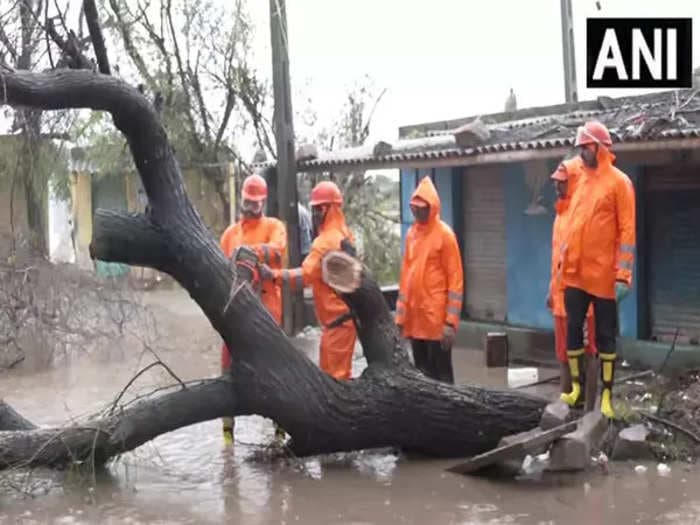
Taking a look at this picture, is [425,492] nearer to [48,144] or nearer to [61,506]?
[61,506]

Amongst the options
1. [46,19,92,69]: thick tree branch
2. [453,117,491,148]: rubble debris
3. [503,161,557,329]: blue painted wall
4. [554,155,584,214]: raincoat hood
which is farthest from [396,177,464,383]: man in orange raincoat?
[503,161,557,329]: blue painted wall

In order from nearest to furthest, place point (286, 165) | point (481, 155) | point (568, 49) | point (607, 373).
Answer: point (607, 373) → point (481, 155) → point (286, 165) → point (568, 49)

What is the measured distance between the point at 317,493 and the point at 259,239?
214 cm

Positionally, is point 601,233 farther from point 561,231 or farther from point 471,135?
point 471,135

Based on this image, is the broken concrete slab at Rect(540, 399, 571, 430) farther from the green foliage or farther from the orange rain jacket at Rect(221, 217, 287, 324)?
the green foliage

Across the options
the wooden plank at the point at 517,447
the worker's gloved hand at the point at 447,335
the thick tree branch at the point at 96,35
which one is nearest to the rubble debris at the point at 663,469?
the wooden plank at the point at 517,447

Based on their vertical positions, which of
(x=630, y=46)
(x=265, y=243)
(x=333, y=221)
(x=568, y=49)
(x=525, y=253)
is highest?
(x=568, y=49)

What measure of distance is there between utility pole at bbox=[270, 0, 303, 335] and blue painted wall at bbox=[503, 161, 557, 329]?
120 inches

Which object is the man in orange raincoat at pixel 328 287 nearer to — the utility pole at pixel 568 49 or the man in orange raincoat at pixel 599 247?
the man in orange raincoat at pixel 599 247

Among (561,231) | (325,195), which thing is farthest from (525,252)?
(325,195)

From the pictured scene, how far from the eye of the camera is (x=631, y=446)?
671cm

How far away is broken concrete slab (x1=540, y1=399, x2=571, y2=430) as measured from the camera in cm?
650

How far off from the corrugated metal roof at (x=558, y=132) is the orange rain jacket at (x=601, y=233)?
2.17 m

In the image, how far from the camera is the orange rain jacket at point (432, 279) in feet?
25.1
